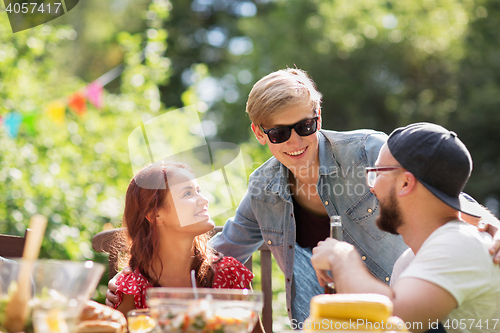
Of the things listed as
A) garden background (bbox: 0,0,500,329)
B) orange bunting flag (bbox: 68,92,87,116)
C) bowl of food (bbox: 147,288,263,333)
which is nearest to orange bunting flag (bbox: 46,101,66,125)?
garden background (bbox: 0,0,500,329)

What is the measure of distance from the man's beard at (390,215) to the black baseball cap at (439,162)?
126 mm

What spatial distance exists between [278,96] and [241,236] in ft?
2.84

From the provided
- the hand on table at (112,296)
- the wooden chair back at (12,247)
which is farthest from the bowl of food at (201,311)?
the wooden chair back at (12,247)

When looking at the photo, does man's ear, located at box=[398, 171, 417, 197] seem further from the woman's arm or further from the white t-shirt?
the woman's arm

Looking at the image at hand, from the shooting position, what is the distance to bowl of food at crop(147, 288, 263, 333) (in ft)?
3.74

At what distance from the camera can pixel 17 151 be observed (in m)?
4.10

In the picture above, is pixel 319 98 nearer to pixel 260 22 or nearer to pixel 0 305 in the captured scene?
pixel 0 305

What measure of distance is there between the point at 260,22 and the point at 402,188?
18837 millimetres

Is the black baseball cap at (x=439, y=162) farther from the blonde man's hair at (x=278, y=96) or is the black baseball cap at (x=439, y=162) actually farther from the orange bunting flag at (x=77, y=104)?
the orange bunting flag at (x=77, y=104)

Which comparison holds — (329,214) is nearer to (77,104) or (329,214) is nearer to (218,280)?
(218,280)

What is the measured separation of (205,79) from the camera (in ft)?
29.7

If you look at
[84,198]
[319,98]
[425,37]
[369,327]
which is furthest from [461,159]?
[425,37]

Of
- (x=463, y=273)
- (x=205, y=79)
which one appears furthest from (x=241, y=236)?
(x=205, y=79)

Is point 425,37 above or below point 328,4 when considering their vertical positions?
below
